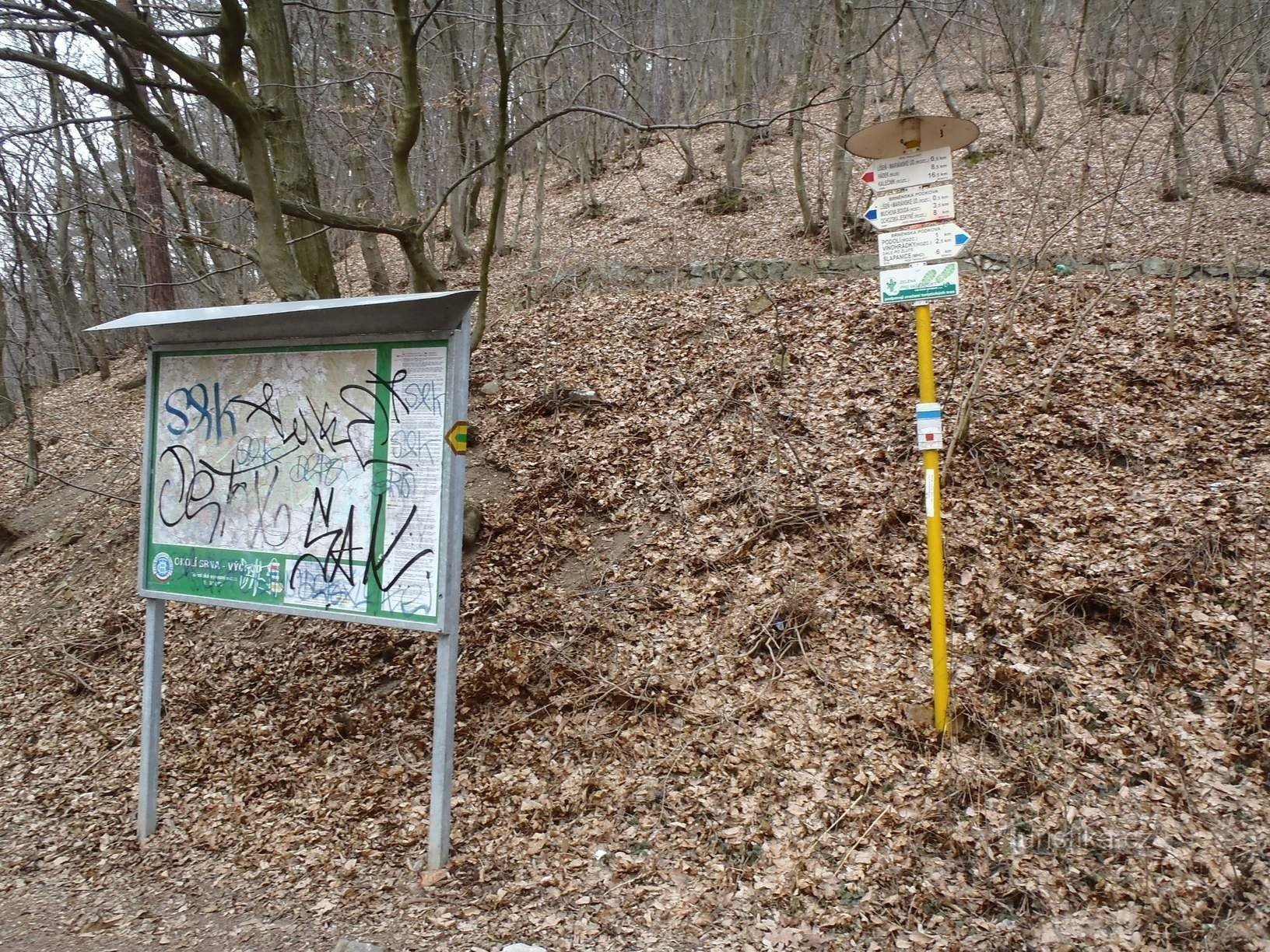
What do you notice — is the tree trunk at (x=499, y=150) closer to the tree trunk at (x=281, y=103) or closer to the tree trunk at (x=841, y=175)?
the tree trunk at (x=281, y=103)

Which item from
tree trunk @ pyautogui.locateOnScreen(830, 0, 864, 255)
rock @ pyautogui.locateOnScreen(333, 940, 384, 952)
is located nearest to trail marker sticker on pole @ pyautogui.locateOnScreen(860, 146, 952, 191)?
rock @ pyautogui.locateOnScreen(333, 940, 384, 952)

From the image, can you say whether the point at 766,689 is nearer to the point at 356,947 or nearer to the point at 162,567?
the point at 356,947

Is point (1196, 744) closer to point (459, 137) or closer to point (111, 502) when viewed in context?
point (111, 502)

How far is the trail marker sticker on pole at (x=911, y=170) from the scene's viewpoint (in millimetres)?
3896

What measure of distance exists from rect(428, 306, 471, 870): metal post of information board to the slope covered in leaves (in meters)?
0.27

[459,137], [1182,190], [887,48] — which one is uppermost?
[887,48]

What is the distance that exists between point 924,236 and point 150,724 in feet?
16.5

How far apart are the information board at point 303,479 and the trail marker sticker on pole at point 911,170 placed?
232cm

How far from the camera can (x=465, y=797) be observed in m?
4.43

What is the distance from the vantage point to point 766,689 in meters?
4.73

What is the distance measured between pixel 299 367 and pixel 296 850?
2579 millimetres

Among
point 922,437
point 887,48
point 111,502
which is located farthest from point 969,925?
point 887,48

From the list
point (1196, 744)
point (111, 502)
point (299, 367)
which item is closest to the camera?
point (1196, 744)

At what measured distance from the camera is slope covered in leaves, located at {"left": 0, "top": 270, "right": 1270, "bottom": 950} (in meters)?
3.58
